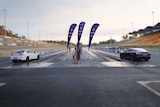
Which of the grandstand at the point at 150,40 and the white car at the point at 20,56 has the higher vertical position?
the grandstand at the point at 150,40

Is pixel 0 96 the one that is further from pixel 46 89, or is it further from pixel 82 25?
pixel 82 25

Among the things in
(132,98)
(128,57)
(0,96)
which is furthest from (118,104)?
(128,57)

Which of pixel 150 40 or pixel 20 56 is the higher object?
pixel 150 40

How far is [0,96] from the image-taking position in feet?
22.4

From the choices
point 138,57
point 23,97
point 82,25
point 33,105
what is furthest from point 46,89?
point 82,25

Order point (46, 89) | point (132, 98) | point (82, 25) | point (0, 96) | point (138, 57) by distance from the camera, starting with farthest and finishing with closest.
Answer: point (82, 25)
point (138, 57)
point (46, 89)
point (0, 96)
point (132, 98)

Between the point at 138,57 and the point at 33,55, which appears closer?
the point at 138,57

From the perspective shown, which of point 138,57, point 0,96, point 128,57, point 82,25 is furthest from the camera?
point 82,25

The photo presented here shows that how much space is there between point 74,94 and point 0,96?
249cm

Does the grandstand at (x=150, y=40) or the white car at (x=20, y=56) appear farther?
the grandstand at (x=150, y=40)

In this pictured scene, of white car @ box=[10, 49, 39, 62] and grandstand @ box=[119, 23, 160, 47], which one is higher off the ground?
grandstand @ box=[119, 23, 160, 47]

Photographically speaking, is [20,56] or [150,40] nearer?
[20,56]

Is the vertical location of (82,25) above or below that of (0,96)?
above

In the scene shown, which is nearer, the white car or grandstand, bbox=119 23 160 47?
the white car
